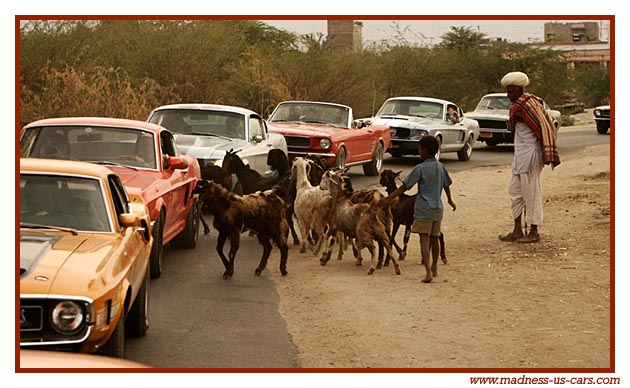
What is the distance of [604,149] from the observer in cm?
3266

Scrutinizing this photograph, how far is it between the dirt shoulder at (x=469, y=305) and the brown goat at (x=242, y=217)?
0.45 metres

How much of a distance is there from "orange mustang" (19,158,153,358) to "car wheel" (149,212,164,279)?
154cm

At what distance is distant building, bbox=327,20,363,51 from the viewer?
4689 cm

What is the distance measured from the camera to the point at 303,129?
71.6 ft

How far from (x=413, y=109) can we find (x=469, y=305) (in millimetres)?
17563

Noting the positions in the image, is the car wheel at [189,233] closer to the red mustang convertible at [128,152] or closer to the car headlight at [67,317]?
the red mustang convertible at [128,152]

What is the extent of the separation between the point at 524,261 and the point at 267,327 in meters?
4.52

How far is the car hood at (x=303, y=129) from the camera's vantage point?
21.4 meters

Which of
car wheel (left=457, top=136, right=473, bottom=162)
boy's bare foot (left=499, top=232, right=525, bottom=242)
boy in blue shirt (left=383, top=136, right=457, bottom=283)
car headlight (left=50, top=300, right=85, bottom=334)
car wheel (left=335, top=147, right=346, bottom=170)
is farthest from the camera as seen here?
car wheel (left=457, top=136, right=473, bottom=162)

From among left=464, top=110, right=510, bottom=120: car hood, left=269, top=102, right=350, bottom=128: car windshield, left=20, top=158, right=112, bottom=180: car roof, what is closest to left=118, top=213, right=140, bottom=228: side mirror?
left=20, top=158, right=112, bottom=180: car roof

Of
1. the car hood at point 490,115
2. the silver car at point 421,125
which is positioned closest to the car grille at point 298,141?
the silver car at point 421,125

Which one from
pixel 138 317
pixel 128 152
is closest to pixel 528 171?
pixel 128 152

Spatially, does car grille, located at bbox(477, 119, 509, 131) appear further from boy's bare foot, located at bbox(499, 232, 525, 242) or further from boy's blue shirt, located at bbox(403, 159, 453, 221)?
boy's blue shirt, located at bbox(403, 159, 453, 221)

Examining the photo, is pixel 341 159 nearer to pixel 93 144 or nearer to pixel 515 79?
pixel 515 79
